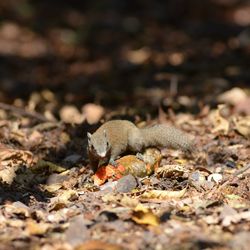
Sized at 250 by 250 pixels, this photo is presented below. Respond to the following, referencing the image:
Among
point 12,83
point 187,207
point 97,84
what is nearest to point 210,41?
point 97,84

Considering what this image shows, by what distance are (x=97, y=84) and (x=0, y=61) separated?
303cm

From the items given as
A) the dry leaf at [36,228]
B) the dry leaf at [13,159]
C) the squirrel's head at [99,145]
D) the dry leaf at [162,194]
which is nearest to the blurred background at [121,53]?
the dry leaf at [13,159]

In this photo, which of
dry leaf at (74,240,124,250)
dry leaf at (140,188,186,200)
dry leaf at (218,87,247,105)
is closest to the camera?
dry leaf at (74,240,124,250)

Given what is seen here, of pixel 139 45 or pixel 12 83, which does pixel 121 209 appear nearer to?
pixel 12 83

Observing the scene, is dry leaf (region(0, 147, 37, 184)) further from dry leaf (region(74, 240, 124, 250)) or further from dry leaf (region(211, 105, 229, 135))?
dry leaf (region(211, 105, 229, 135))

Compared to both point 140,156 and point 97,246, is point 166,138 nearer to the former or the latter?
point 140,156

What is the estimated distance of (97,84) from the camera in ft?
34.9

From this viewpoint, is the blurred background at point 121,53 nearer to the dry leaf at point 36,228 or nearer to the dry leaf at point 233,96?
the dry leaf at point 233,96

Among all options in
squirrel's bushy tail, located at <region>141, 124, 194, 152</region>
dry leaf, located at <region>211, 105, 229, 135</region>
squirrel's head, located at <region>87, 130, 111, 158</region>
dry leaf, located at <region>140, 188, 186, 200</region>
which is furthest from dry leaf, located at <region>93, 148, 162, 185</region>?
dry leaf, located at <region>211, 105, 229, 135</region>

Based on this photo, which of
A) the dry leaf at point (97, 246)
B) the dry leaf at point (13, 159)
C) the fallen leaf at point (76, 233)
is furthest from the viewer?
the dry leaf at point (13, 159)

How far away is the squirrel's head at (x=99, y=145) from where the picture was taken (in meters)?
5.61

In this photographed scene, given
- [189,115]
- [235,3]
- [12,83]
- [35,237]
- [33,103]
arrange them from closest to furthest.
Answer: [35,237] → [189,115] → [33,103] → [12,83] → [235,3]

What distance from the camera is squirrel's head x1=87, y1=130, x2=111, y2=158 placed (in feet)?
18.4

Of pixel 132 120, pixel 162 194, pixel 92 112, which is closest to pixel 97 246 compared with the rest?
pixel 162 194
